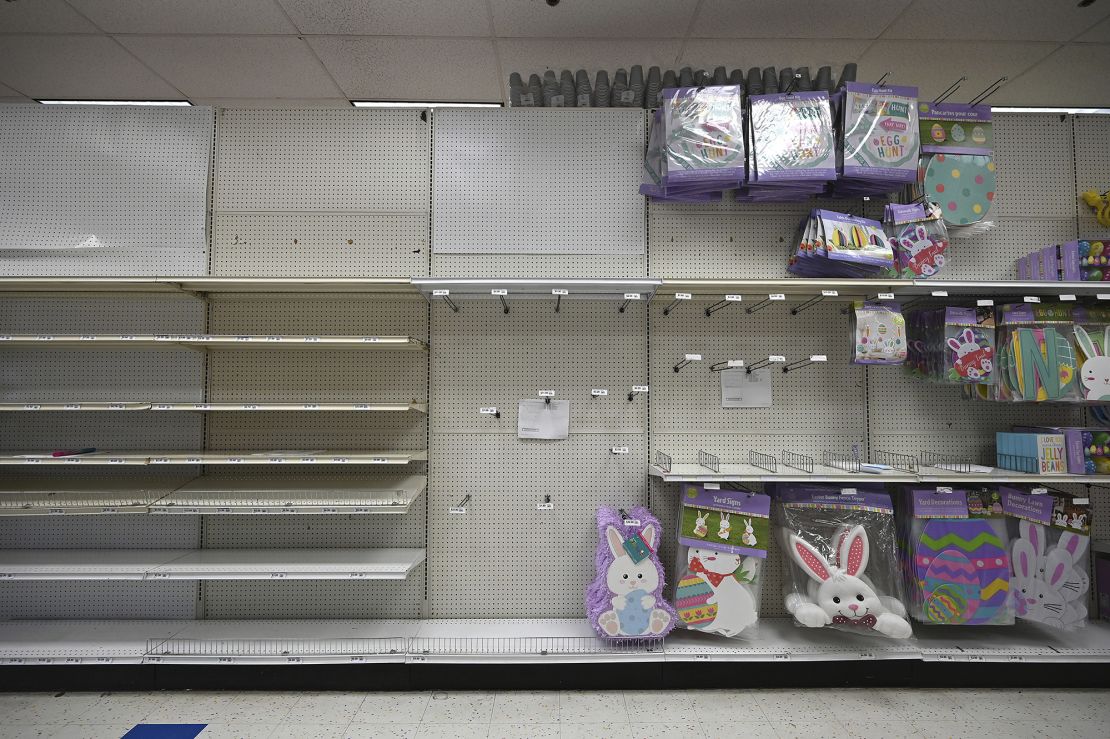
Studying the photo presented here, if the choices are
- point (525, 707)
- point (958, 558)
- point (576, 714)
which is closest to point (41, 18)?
point (525, 707)

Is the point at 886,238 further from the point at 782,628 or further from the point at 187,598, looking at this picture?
Answer: the point at 187,598

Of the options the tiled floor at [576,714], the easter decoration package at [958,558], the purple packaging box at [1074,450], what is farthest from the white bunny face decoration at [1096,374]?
the tiled floor at [576,714]

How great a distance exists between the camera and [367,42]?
288 centimetres

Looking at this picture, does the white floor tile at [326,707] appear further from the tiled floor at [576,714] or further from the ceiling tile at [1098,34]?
the ceiling tile at [1098,34]

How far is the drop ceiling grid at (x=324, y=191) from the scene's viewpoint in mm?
2781

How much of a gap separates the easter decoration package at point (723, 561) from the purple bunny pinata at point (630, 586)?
0.17 m

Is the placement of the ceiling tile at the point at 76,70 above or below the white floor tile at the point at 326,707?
above

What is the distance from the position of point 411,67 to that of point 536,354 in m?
1.97

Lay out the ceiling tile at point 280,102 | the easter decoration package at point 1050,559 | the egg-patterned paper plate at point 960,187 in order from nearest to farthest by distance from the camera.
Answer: the easter decoration package at point 1050,559 < the egg-patterned paper plate at point 960,187 < the ceiling tile at point 280,102

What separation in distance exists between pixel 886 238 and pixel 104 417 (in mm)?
4213


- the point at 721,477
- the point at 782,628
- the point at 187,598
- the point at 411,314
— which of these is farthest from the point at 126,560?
the point at 782,628

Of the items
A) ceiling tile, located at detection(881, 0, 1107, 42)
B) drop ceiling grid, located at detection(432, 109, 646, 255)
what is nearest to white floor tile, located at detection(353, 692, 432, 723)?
drop ceiling grid, located at detection(432, 109, 646, 255)

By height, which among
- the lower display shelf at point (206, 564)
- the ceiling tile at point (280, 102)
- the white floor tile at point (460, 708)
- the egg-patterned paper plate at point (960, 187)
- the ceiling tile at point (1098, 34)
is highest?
the ceiling tile at point (280, 102)

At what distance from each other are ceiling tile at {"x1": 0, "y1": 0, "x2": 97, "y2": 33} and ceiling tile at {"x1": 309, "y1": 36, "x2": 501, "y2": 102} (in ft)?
3.90
